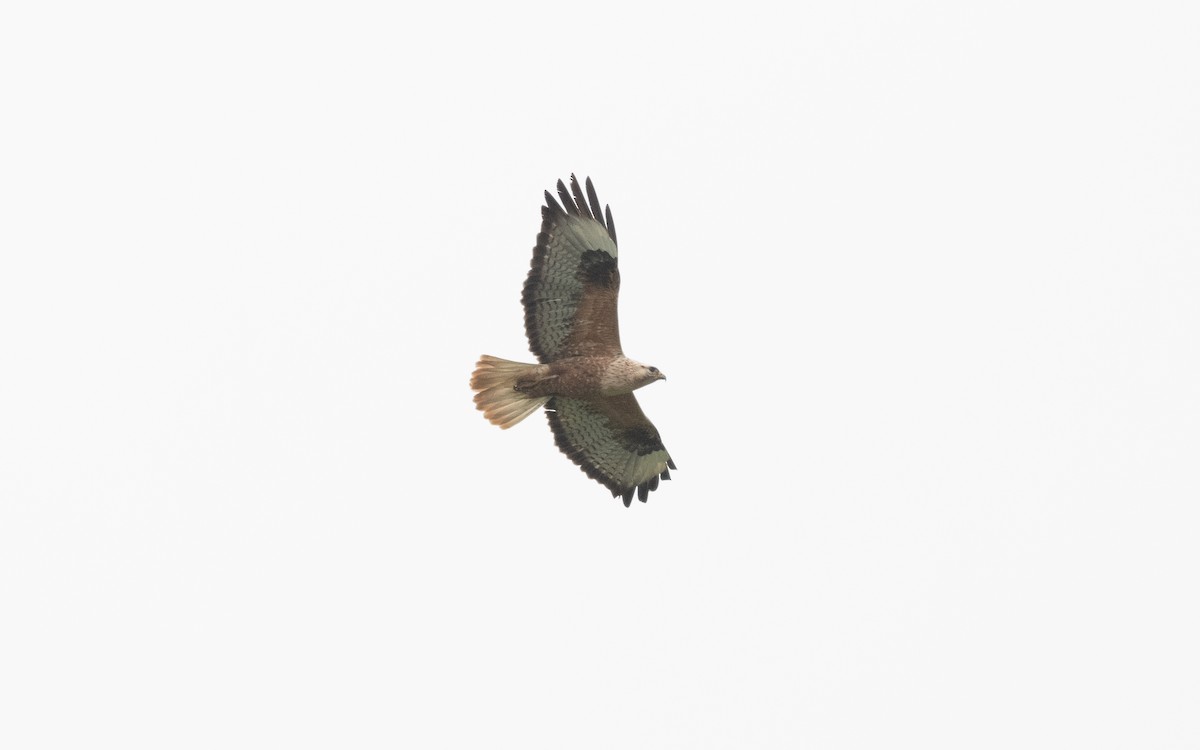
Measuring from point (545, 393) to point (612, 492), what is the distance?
1316 mm

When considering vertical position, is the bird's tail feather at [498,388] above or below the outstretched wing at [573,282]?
below

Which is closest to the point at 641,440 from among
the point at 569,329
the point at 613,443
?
the point at 613,443

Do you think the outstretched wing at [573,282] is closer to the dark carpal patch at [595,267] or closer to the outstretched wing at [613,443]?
the dark carpal patch at [595,267]

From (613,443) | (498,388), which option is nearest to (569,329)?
(498,388)

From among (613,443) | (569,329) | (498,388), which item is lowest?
(613,443)

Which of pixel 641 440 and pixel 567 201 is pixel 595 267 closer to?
pixel 567 201

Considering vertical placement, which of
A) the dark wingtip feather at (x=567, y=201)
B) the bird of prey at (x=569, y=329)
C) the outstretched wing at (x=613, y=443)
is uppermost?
the dark wingtip feather at (x=567, y=201)

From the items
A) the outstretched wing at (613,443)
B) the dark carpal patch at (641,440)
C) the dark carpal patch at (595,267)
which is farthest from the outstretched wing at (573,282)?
the dark carpal patch at (641,440)

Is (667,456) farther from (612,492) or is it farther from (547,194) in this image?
(547,194)

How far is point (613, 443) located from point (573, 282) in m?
1.74

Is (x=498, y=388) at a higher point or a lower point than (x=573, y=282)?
lower

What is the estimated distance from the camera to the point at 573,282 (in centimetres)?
1418

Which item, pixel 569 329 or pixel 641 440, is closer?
pixel 569 329

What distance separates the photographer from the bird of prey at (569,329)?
1410 cm
